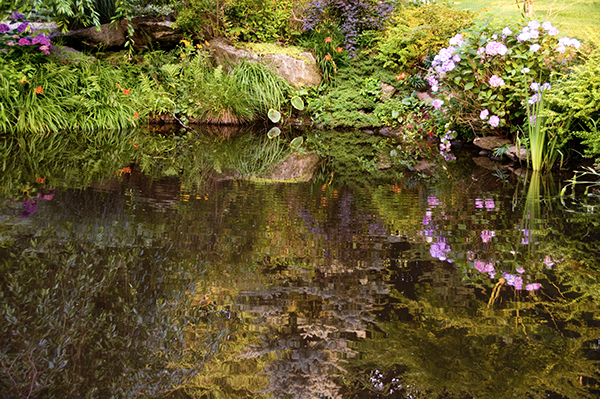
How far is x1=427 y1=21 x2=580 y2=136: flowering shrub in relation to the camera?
5.67 m

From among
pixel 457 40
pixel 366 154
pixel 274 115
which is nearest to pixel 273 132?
pixel 274 115

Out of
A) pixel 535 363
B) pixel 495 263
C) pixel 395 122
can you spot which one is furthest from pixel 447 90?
pixel 535 363

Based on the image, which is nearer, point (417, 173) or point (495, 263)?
point (495, 263)

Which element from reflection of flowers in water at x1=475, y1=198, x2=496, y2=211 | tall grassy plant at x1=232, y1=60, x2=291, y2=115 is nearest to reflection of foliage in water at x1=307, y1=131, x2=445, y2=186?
reflection of flowers in water at x1=475, y1=198, x2=496, y2=211

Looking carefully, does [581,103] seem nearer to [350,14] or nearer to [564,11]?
[350,14]

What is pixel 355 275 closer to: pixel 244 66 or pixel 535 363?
pixel 535 363

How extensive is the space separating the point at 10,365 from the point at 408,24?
8.89m

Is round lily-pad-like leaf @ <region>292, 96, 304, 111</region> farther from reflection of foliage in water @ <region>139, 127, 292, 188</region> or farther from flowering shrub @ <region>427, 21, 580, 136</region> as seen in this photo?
flowering shrub @ <region>427, 21, 580, 136</region>

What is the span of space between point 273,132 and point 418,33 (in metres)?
3.24

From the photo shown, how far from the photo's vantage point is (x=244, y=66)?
8688 mm

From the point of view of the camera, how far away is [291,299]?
2.05m

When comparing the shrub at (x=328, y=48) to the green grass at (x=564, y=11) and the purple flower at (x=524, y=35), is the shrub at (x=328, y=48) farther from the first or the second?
the purple flower at (x=524, y=35)

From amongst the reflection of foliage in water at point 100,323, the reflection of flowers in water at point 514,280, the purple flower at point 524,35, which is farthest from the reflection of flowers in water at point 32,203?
the purple flower at point 524,35

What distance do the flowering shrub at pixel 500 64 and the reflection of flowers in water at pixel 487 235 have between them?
3106 millimetres
